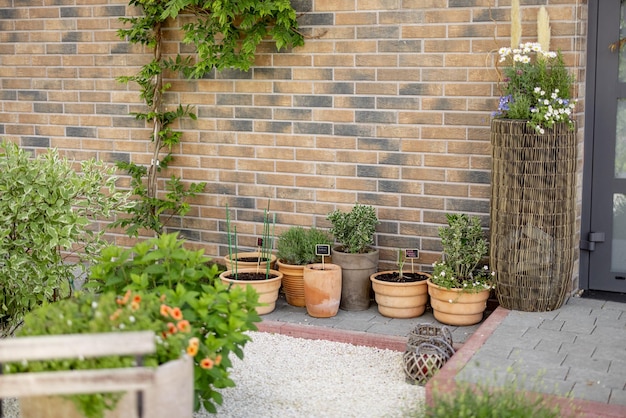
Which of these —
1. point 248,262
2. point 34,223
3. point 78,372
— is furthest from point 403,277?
point 78,372

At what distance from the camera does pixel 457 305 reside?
17.1ft

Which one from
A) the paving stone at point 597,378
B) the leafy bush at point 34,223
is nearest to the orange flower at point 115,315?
the leafy bush at point 34,223

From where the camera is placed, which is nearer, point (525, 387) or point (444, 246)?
point (525, 387)

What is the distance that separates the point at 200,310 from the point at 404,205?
241 centimetres

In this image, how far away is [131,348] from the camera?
8.78ft

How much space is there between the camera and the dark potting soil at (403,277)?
550cm

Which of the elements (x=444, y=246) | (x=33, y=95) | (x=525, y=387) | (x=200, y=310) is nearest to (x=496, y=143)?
(x=444, y=246)

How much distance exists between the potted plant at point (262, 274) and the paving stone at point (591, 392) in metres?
2.04

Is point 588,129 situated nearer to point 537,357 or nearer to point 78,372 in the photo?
point 537,357

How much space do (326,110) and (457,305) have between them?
1568 mm

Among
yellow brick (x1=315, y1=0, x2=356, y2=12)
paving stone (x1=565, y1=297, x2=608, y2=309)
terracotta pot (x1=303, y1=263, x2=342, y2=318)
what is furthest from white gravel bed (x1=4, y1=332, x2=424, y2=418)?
yellow brick (x1=315, y1=0, x2=356, y2=12)

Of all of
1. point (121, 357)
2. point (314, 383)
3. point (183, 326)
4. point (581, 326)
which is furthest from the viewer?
point (581, 326)

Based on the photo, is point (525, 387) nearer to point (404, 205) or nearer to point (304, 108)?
point (404, 205)

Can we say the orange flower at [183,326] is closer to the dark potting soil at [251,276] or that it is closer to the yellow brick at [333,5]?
the dark potting soil at [251,276]
